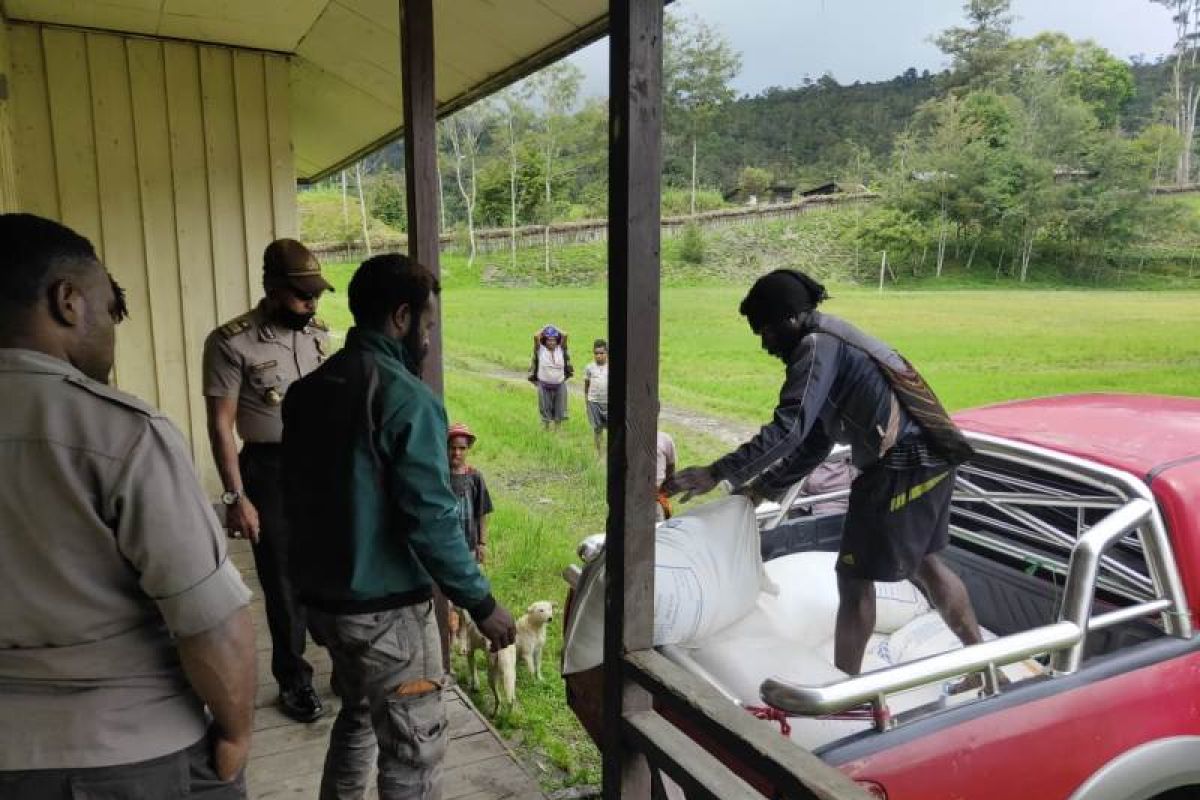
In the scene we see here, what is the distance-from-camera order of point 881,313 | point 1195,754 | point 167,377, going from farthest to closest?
point 881,313 → point 167,377 → point 1195,754

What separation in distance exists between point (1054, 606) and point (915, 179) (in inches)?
1357

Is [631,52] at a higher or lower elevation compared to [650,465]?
higher

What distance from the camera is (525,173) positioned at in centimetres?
3475

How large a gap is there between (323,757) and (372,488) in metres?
1.46

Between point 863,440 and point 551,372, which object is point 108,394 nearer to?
point 863,440

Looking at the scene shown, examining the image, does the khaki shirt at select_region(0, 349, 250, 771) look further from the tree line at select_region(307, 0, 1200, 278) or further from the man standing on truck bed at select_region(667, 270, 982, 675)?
the tree line at select_region(307, 0, 1200, 278)

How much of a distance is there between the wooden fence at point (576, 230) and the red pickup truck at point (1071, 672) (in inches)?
1099

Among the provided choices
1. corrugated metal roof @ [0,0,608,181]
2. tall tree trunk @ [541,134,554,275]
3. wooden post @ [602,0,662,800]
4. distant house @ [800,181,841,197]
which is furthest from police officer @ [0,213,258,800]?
Result: distant house @ [800,181,841,197]

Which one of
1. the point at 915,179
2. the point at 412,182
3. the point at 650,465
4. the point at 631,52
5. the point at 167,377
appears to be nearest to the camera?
the point at 631,52

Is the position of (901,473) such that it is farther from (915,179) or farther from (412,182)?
(915,179)


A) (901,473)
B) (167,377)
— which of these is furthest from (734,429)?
(901,473)

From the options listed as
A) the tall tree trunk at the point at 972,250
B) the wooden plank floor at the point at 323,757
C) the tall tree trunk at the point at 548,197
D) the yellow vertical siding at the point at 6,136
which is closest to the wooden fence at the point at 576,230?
the tall tree trunk at the point at 548,197

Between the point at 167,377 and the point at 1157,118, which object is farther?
the point at 1157,118

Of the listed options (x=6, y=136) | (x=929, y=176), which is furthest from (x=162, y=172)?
(x=929, y=176)
